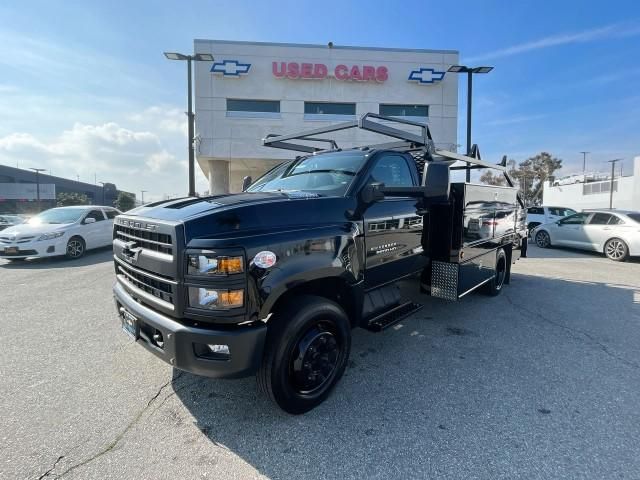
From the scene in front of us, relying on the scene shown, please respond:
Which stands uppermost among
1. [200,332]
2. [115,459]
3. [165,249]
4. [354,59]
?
[354,59]

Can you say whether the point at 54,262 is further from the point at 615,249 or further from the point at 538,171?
the point at 538,171

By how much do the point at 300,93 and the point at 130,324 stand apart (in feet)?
62.4

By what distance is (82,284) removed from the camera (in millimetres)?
6770

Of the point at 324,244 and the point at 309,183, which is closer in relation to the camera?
the point at 324,244

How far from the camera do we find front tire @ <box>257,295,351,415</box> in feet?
8.05

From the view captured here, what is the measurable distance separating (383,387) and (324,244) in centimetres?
143

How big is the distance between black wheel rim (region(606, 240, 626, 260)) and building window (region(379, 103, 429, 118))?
12641 millimetres

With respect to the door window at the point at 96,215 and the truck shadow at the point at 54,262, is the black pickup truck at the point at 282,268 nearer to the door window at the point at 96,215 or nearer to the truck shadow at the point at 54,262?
the truck shadow at the point at 54,262

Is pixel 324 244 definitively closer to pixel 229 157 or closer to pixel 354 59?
pixel 229 157

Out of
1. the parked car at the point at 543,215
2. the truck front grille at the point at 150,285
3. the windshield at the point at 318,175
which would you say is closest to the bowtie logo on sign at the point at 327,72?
the parked car at the point at 543,215

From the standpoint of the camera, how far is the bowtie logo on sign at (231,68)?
18.8 m

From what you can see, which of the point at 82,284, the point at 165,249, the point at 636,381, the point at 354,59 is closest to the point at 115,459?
the point at 165,249

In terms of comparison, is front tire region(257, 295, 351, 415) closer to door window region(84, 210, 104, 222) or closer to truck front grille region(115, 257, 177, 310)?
truck front grille region(115, 257, 177, 310)

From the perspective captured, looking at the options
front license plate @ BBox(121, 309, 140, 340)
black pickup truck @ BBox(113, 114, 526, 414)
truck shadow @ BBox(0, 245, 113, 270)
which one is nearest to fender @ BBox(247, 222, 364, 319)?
black pickup truck @ BBox(113, 114, 526, 414)
